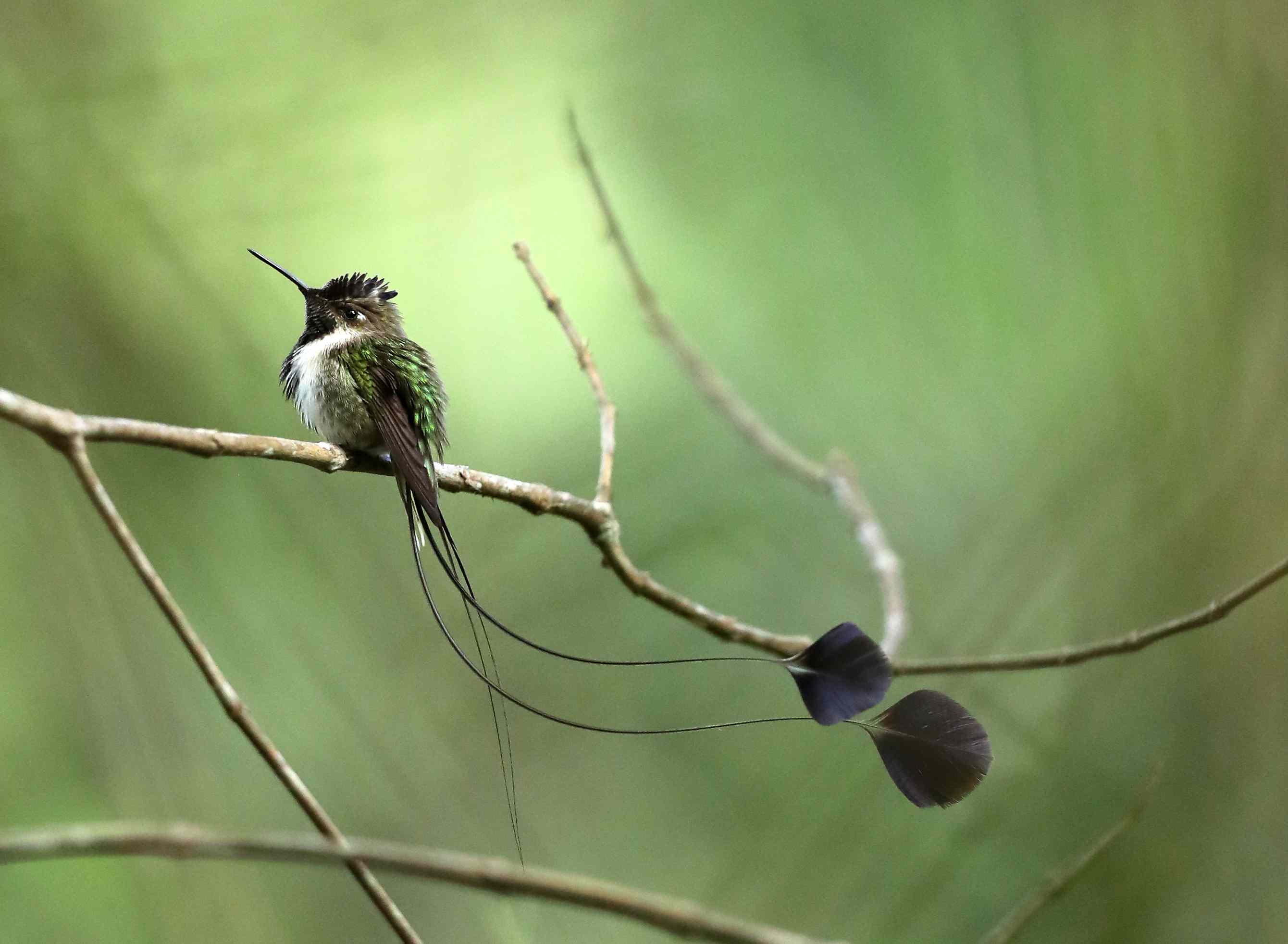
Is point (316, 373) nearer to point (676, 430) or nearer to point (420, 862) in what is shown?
point (420, 862)

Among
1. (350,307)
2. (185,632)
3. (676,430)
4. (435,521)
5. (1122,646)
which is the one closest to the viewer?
(185,632)

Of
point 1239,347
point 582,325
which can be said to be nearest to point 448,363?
point 582,325

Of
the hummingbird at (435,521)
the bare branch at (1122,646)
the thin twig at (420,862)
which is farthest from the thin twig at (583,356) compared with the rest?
the thin twig at (420,862)

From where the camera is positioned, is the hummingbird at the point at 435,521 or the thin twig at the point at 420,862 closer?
the thin twig at the point at 420,862

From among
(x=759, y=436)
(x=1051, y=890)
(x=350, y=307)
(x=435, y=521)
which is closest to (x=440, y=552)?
(x=435, y=521)

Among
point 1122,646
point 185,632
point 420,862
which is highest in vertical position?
point 185,632

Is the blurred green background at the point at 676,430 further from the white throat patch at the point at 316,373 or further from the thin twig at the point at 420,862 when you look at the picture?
the thin twig at the point at 420,862
